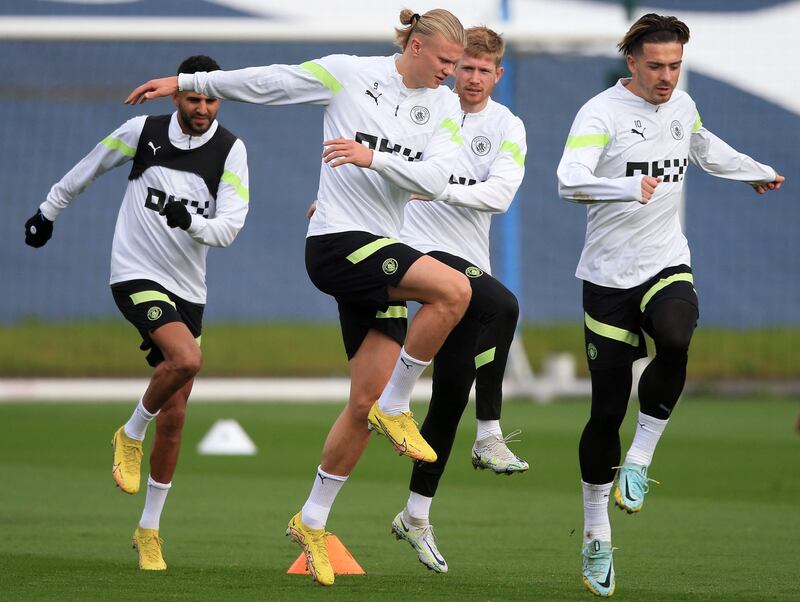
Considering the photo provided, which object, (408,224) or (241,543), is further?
(241,543)

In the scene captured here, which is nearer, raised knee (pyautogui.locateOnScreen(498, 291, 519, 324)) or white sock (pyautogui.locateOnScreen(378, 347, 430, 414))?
white sock (pyautogui.locateOnScreen(378, 347, 430, 414))

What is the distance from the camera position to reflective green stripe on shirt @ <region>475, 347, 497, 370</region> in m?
8.27

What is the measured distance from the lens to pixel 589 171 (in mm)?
6906

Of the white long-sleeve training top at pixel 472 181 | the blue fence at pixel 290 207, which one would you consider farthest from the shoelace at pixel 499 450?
A: the blue fence at pixel 290 207

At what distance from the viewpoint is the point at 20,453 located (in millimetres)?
14750

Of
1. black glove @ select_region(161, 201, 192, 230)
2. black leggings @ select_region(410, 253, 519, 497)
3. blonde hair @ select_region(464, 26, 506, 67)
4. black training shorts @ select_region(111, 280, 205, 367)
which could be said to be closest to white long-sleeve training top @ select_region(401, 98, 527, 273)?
black leggings @ select_region(410, 253, 519, 497)

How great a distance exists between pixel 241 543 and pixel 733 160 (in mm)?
3851

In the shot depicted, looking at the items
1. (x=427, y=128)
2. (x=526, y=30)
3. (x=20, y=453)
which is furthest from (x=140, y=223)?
(x=526, y=30)

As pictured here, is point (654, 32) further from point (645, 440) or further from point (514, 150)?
point (645, 440)

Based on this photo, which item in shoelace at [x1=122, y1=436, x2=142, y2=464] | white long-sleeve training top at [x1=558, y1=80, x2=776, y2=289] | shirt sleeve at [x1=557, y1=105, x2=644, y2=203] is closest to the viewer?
shirt sleeve at [x1=557, y1=105, x2=644, y2=203]

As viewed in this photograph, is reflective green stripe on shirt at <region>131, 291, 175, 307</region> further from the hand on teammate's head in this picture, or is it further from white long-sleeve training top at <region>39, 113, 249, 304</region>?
the hand on teammate's head

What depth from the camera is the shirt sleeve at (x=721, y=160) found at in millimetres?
7570

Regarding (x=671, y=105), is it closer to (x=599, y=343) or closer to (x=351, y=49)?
(x=599, y=343)

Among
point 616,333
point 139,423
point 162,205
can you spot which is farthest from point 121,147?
point 616,333
